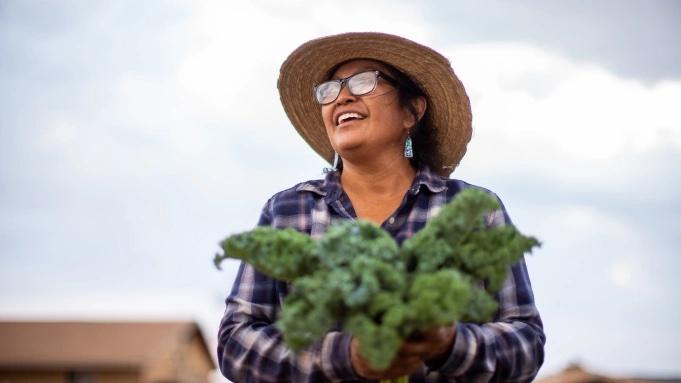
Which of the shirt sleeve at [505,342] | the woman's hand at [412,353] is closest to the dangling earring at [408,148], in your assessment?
the shirt sleeve at [505,342]

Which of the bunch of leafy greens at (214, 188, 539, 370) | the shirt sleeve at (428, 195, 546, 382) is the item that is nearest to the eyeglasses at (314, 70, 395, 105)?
the shirt sleeve at (428, 195, 546, 382)

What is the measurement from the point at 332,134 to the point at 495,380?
1174mm

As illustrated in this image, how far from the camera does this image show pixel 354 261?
2.48m

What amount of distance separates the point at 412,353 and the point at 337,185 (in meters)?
1.17

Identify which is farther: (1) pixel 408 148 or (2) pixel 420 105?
(2) pixel 420 105

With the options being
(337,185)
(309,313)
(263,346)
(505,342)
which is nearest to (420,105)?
(337,185)

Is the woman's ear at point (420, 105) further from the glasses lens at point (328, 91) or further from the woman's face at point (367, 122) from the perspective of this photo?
the glasses lens at point (328, 91)

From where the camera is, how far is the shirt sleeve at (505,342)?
2914mm

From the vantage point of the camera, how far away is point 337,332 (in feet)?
9.48

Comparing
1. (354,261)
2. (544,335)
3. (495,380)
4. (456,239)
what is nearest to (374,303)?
(354,261)

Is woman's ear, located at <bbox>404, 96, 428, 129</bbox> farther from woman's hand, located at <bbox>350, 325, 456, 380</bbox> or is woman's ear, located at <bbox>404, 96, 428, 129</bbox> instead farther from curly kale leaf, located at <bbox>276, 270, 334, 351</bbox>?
curly kale leaf, located at <bbox>276, 270, 334, 351</bbox>

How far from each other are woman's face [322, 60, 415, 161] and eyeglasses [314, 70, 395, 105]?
0.06 ft

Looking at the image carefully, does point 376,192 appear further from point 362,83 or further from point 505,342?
point 505,342

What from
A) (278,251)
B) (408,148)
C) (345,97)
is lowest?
(278,251)
